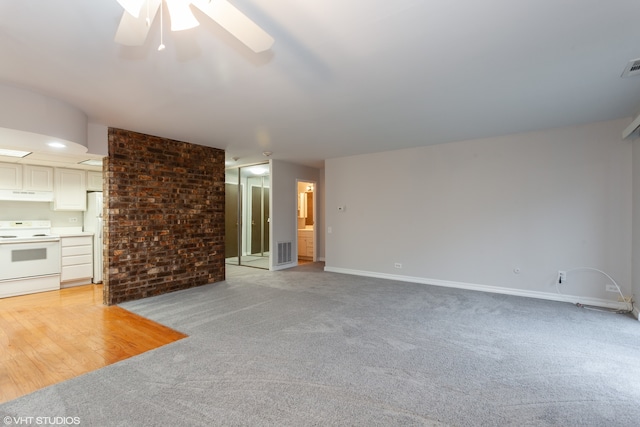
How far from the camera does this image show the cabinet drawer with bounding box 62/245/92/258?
4.98 meters

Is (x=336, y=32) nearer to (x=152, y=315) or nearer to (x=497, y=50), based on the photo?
(x=497, y=50)

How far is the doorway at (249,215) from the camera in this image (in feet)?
25.4

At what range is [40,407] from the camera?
190 cm

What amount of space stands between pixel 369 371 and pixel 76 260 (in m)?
5.42

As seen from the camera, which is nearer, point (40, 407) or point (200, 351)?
point (40, 407)

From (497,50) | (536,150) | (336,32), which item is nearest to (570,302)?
(536,150)

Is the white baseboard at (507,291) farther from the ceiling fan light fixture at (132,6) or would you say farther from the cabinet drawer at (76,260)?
the ceiling fan light fixture at (132,6)

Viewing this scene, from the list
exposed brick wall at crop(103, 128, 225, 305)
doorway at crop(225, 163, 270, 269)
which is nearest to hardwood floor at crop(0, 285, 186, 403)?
exposed brick wall at crop(103, 128, 225, 305)

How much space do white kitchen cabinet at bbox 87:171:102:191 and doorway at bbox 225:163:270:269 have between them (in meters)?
2.73

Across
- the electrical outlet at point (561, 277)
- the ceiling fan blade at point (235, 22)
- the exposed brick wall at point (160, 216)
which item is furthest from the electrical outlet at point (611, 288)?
the exposed brick wall at point (160, 216)

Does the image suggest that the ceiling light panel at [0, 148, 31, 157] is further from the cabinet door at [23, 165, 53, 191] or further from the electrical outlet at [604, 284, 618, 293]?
the electrical outlet at [604, 284, 618, 293]

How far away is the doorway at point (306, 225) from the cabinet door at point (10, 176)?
496 cm

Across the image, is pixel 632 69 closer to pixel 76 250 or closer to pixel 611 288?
pixel 611 288

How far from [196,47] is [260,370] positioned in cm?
250
